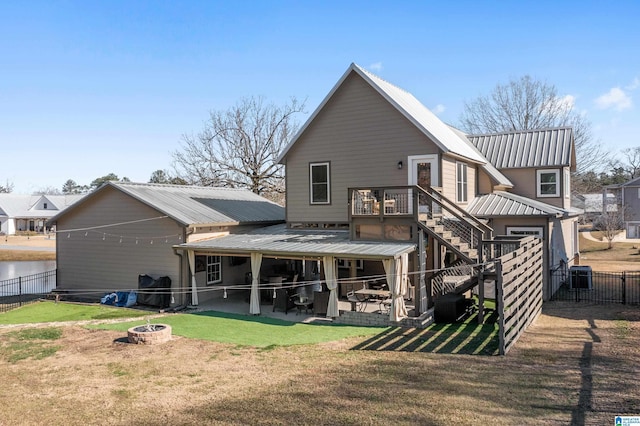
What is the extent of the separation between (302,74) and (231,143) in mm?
16936

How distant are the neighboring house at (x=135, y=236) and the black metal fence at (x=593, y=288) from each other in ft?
45.0

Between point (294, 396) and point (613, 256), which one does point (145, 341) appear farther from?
point (613, 256)

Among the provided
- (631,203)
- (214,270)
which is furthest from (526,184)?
(631,203)

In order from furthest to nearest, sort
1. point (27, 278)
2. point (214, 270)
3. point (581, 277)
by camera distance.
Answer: point (27, 278), point (581, 277), point (214, 270)

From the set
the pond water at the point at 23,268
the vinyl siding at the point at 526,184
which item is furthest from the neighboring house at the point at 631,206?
the pond water at the point at 23,268

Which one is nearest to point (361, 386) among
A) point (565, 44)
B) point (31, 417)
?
point (31, 417)

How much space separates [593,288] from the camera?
19812mm

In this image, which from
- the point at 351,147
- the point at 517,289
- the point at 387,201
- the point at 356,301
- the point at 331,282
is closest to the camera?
the point at 517,289

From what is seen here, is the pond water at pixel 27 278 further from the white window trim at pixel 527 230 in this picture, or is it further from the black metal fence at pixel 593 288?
the black metal fence at pixel 593 288

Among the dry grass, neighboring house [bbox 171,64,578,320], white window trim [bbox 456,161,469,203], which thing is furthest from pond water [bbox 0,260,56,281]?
white window trim [bbox 456,161,469,203]

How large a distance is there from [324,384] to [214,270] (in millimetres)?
11498

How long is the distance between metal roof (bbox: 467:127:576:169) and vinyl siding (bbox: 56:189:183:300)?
1583cm

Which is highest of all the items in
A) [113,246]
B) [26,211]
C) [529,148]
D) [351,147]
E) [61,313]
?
[529,148]

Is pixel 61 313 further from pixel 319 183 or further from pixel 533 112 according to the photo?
pixel 533 112
